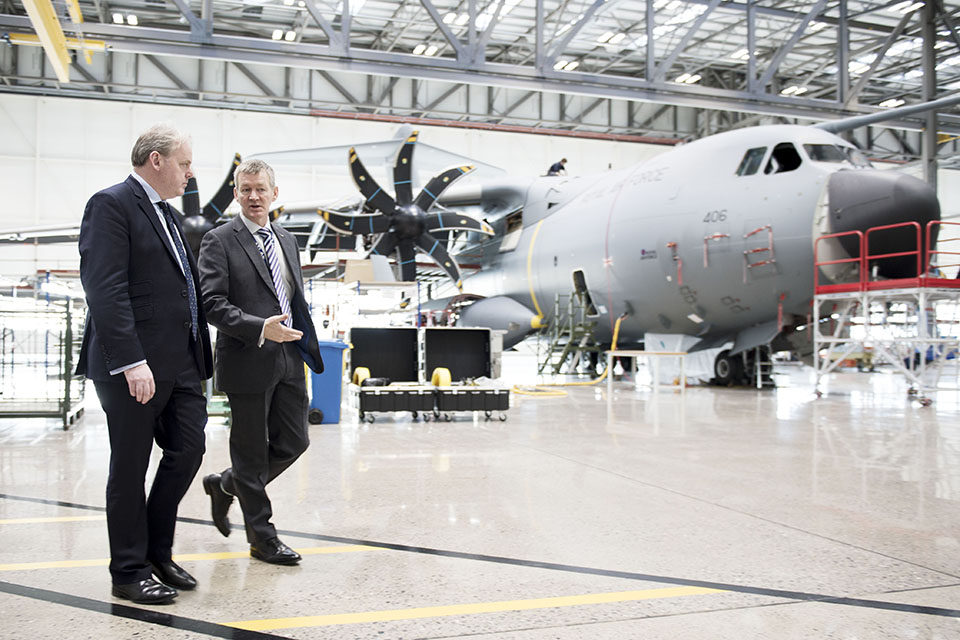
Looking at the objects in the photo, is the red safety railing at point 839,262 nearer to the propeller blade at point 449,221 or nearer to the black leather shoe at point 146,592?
the propeller blade at point 449,221

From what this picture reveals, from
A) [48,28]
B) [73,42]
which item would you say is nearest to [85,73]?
[73,42]

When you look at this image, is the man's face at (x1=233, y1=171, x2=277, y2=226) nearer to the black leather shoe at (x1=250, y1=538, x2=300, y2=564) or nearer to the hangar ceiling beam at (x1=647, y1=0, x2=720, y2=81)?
the black leather shoe at (x1=250, y1=538, x2=300, y2=564)

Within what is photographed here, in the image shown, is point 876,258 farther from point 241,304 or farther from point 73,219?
point 73,219

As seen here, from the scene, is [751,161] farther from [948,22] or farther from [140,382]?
[948,22]

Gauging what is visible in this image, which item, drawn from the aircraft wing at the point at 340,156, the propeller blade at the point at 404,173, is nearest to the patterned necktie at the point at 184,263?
the aircraft wing at the point at 340,156

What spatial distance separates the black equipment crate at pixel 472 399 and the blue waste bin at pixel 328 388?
1.19 meters

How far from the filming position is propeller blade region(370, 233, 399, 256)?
48.8ft

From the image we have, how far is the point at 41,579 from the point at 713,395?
35.4 feet

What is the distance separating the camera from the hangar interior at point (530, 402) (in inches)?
114

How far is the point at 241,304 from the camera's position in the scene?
3463 mm

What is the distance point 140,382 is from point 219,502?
1.05 meters

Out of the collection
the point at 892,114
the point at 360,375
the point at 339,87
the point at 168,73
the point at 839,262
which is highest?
the point at 339,87

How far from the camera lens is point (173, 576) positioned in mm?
2975

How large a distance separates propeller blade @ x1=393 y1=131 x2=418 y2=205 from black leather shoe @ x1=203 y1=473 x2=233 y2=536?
37.8 ft
